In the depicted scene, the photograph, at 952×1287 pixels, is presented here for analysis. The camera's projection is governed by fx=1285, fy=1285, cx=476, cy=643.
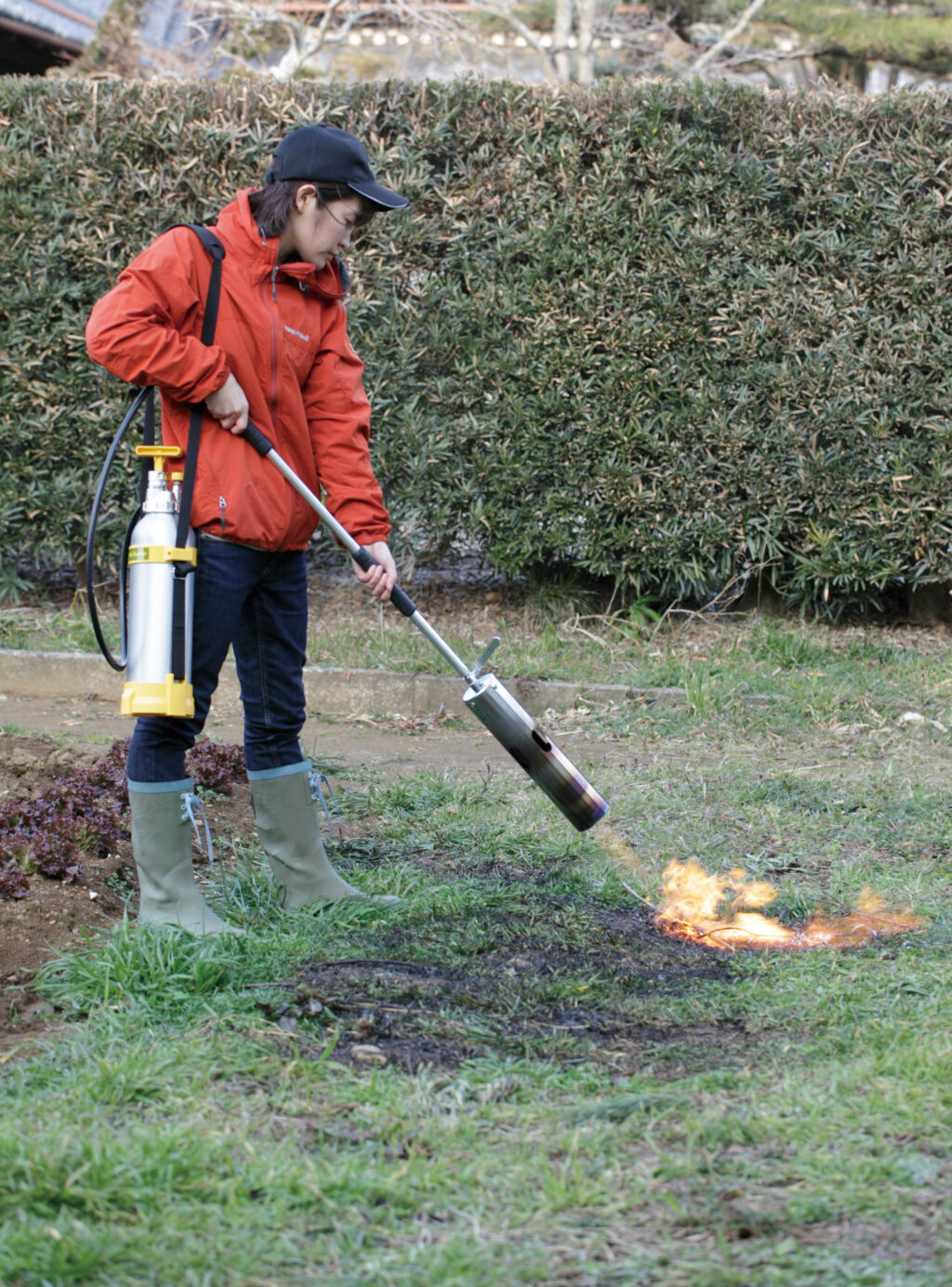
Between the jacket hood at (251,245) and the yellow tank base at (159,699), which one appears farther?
the jacket hood at (251,245)

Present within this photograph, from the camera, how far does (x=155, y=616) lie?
314cm

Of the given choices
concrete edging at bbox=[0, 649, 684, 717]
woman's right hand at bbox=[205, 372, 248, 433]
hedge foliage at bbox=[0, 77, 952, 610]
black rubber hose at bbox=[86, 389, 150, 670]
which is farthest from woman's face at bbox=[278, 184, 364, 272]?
hedge foliage at bbox=[0, 77, 952, 610]

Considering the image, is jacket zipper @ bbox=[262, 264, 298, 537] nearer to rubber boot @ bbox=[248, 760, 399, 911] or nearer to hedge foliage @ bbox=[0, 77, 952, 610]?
rubber boot @ bbox=[248, 760, 399, 911]

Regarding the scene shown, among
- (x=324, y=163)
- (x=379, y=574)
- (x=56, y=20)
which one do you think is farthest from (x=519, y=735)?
(x=56, y=20)

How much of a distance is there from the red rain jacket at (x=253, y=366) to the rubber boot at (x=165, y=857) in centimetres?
69

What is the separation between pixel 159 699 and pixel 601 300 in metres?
4.32

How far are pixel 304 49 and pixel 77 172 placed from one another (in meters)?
7.96

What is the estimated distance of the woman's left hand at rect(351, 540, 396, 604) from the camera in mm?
3471

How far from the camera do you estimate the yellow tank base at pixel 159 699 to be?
3127 mm

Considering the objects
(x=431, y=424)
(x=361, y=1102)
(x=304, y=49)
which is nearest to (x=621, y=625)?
(x=431, y=424)

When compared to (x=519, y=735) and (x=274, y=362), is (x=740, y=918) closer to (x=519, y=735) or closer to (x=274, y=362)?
(x=519, y=735)

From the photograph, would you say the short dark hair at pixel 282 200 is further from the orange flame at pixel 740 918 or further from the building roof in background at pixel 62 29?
the building roof in background at pixel 62 29

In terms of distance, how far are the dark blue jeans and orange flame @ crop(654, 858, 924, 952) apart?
1187 millimetres

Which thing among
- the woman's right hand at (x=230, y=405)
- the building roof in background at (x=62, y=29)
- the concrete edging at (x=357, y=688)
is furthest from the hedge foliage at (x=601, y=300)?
the building roof in background at (x=62, y=29)
